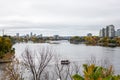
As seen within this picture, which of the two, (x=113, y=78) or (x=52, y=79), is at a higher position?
(x=113, y=78)

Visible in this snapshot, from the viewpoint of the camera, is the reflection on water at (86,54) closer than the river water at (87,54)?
No

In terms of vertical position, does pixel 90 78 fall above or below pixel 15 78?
above

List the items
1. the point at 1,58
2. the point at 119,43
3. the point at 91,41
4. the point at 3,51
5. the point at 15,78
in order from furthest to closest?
the point at 91,41 < the point at 119,43 < the point at 3,51 < the point at 1,58 < the point at 15,78

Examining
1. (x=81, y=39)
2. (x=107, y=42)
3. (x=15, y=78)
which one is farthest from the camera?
(x=81, y=39)

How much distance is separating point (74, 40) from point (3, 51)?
136 meters

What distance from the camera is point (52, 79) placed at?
2836cm

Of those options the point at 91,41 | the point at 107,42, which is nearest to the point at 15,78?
the point at 107,42

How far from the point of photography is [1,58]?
51.4 m

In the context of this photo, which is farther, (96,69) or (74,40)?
(74,40)

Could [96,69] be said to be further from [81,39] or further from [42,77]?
[81,39]

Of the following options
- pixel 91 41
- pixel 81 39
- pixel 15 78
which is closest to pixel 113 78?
pixel 15 78

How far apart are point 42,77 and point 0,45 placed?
99.8ft

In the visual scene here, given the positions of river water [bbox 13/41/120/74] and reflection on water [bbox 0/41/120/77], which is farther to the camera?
A: reflection on water [bbox 0/41/120/77]

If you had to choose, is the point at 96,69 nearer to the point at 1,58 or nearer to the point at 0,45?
the point at 1,58
